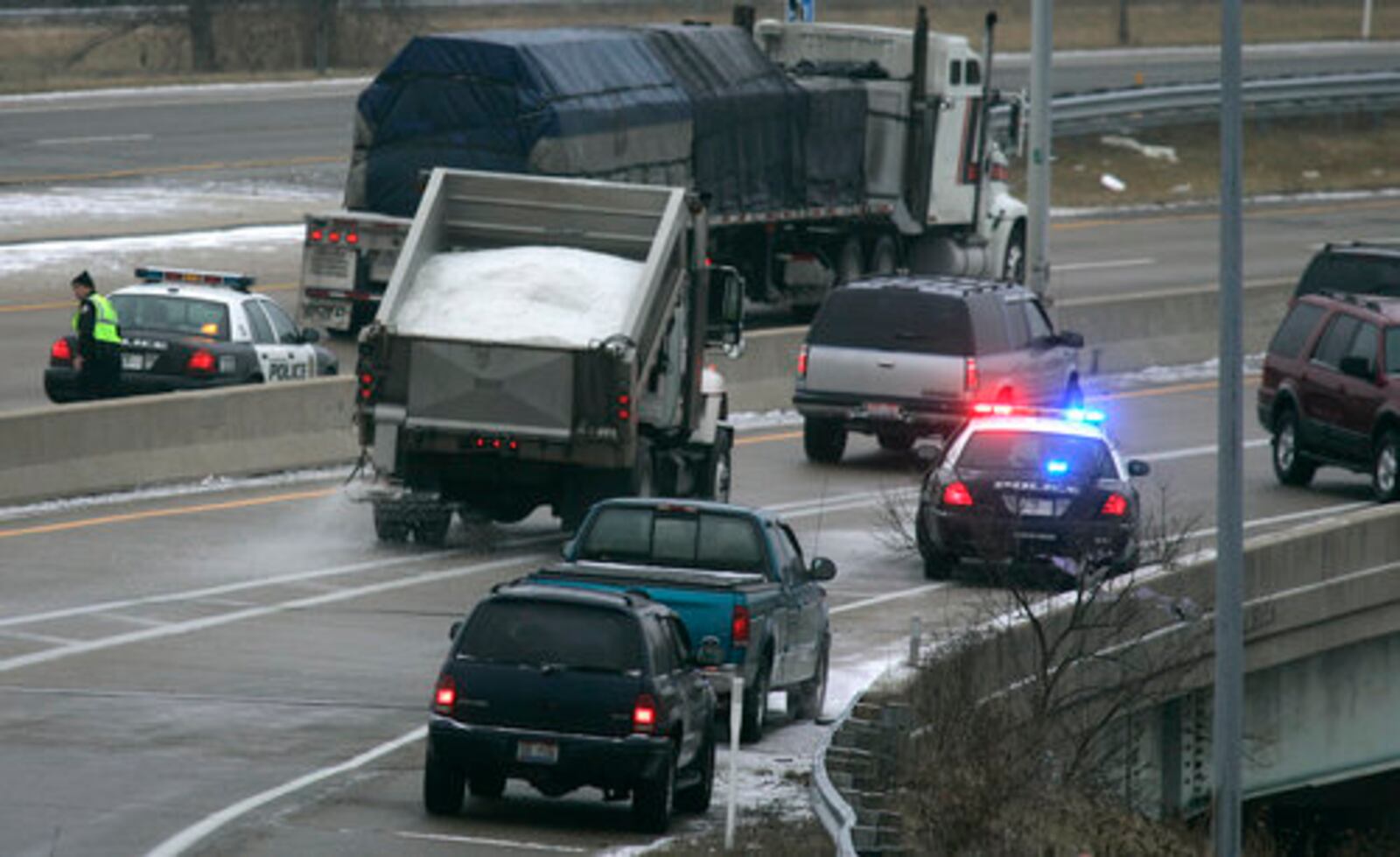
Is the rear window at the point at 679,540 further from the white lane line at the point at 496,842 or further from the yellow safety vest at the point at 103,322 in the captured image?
the yellow safety vest at the point at 103,322

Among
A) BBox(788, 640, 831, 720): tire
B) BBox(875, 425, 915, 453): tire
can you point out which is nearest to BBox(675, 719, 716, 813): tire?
BBox(788, 640, 831, 720): tire

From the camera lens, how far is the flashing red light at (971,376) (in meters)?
32.7

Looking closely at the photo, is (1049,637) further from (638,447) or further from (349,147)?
(349,147)

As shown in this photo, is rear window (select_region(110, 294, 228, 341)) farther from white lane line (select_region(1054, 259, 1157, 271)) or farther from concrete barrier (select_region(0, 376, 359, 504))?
white lane line (select_region(1054, 259, 1157, 271))

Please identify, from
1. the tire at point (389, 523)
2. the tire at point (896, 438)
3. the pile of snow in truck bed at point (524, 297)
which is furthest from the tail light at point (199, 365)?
the tire at point (896, 438)

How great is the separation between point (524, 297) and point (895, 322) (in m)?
7.80

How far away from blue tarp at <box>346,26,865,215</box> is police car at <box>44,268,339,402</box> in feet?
7.30

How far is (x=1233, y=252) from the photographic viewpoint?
16922 millimetres

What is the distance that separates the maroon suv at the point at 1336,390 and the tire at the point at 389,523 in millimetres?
10015

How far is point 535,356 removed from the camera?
2555 cm

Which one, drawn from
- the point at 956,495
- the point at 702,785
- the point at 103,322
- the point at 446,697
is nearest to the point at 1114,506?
the point at 956,495

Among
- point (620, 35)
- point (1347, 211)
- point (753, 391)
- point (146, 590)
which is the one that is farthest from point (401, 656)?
point (1347, 211)

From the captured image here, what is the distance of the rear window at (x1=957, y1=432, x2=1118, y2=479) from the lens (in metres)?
26.2

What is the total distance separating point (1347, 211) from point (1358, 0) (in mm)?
43625
